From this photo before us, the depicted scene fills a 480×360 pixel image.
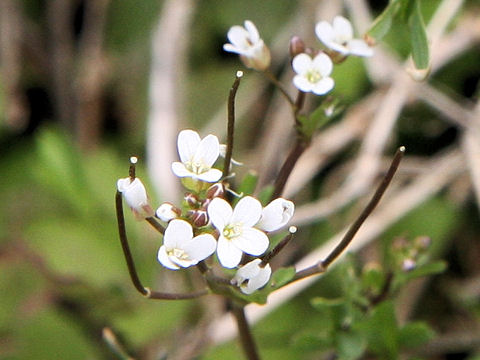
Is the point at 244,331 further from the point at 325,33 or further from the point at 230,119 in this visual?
the point at 325,33

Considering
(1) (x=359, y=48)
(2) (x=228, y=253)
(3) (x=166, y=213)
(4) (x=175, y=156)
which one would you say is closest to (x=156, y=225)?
(3) (x=166, y=213)

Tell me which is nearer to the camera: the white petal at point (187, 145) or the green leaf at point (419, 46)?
the white petal at point (187, 145)

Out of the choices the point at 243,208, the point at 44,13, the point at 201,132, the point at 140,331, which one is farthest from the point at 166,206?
the point at 44,13

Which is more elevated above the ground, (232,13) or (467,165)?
(232,13)

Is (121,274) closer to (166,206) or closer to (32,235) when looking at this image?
(32,235)

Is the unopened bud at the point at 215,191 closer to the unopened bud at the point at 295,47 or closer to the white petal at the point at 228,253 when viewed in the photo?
the white petal at the point at 228,253

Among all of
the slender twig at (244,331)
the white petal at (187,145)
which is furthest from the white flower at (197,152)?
the slender twig at (244,331)

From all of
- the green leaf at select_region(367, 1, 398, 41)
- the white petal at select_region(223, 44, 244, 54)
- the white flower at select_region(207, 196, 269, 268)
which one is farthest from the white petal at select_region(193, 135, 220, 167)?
the green leaf at select_region(367, 1, 398, 41)
